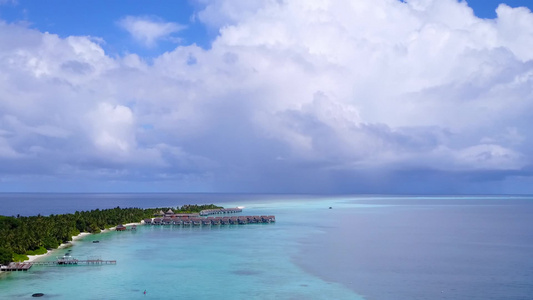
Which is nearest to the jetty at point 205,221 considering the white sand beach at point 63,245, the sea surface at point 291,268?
the sea surface at point 291,268

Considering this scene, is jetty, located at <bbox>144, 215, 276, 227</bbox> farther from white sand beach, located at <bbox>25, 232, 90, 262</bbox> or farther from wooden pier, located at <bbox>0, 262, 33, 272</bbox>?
wooden pier, located at <bbox>0, 262, 33, 272</bbox>

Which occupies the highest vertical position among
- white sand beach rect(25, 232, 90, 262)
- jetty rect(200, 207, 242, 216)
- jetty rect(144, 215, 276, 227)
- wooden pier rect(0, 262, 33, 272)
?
jetty rect(200, 207, 242, 216)

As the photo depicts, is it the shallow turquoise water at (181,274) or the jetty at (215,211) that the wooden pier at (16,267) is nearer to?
the shallow turquoise water at (181,274)

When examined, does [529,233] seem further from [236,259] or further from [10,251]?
[10,251]

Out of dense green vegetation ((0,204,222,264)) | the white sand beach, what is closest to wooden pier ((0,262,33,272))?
dense green vegetation ((0,204,222,264))

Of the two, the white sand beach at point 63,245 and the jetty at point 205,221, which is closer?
the white sand beach at point 63,245

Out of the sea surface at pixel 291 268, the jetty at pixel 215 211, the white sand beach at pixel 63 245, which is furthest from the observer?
the jetty at pixel 215 211

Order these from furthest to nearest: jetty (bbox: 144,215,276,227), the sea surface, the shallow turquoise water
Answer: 1. jetty (bbox: 144,215,276,227)
2. the sea surface
3. the shallow turquoise water

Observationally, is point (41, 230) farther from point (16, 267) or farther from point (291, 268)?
point (291, 268)

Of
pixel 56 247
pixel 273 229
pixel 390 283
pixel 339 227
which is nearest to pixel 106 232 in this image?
pixel 56 247
